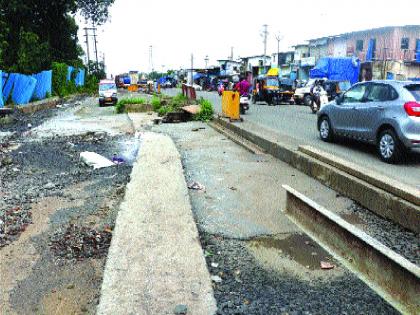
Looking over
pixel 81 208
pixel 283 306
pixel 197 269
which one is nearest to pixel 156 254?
pixel 197 269

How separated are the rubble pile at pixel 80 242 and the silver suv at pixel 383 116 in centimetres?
586

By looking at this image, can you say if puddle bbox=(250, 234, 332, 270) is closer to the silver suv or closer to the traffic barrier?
the silver suv

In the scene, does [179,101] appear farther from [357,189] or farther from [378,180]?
[378,180]

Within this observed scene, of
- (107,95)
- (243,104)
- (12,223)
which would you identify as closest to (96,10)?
(107,95)

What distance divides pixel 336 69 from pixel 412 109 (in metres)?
25.1

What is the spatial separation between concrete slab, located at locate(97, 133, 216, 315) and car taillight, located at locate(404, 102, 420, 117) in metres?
4.73

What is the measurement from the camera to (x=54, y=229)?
5.05m

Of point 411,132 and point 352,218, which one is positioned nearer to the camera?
point 352,218

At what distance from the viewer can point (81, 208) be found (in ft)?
19.1

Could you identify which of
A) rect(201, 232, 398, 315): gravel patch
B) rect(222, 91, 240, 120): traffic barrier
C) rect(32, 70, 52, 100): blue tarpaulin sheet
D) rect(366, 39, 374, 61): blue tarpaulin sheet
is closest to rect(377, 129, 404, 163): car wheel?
rect(201, 232, 398, 315): gravel patch

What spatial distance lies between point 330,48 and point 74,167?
4349 cm

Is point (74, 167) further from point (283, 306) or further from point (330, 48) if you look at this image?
point (330, 48)

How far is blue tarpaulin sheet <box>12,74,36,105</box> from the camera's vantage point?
75.8ft

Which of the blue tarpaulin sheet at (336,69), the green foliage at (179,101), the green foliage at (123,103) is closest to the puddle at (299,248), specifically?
the green foliage at (179,101)
